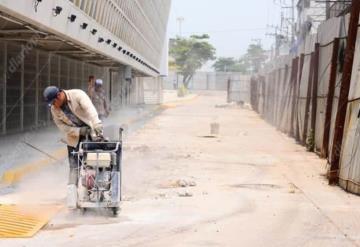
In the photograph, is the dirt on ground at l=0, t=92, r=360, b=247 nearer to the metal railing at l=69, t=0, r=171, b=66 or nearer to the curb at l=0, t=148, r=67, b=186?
the curb at l=0, t=148, r=67, b=186

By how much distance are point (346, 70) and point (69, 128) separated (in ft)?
17.8

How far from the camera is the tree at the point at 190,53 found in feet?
386

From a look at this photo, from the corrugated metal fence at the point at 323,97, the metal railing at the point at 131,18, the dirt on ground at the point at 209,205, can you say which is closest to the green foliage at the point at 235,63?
the metal railing at the point at 131,18

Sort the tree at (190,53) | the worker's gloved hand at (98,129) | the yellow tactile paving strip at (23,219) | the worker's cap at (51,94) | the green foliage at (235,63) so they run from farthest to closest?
the green foliage at (235,63)
the tree at (190,53)
the worker's gloved hand at (98,129)
the worker's cap at (51,94)
the yellow tactile paving strip at (23,219)

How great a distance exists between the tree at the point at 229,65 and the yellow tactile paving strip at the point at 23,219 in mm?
137547

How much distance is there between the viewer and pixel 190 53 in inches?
4673

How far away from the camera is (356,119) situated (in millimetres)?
11203

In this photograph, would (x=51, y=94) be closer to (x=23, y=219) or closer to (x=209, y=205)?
(x=23, y=219)

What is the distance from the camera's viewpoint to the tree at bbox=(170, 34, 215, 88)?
117750mm

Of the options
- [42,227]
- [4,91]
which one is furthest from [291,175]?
[4,91]

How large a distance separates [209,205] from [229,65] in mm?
140646

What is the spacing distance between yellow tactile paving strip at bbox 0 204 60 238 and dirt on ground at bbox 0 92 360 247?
160mm

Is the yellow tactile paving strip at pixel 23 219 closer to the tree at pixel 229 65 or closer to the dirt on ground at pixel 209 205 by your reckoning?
the dirt on ground at pixel 209 205

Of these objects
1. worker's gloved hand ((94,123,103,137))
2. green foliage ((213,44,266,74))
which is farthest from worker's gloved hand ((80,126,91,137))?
green foliage ((213,44,266,74))
